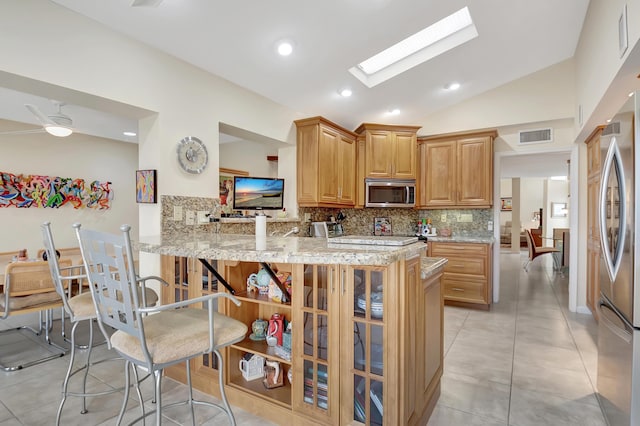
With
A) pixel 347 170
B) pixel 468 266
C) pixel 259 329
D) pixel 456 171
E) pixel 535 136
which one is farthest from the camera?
pixel 456 171

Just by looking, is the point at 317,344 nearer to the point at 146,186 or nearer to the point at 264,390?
the point at 264,390

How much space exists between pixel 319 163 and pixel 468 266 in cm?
235

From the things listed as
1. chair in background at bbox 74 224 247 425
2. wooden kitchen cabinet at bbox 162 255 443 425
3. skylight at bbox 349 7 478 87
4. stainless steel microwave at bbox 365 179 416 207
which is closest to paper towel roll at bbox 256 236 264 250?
wooden kitchen cabinet at bbox 162 255 443 425

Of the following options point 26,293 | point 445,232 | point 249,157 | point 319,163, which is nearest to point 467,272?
point 445,232

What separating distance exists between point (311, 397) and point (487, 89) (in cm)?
447

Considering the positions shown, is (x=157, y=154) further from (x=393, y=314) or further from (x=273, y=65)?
(x=393, y=314)

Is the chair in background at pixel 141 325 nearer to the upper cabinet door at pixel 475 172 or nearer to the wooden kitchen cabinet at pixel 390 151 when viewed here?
the wooden kitchen cabinet at pixel 390 151

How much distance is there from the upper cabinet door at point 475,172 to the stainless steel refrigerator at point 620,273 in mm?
2461

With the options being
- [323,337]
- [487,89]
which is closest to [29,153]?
[323,337]

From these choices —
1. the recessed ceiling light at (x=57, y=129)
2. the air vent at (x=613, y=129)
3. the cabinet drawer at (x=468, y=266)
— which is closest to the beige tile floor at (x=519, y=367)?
the cabinet drawer at (x=468, y=266)

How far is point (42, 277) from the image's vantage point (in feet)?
8.88

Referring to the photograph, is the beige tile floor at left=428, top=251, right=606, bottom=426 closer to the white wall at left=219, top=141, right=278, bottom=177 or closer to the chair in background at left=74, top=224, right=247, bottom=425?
the chair in background at left=74, top=224, right=247, bottom=425

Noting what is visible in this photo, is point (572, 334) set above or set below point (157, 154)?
below

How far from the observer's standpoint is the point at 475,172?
14.5 ft
